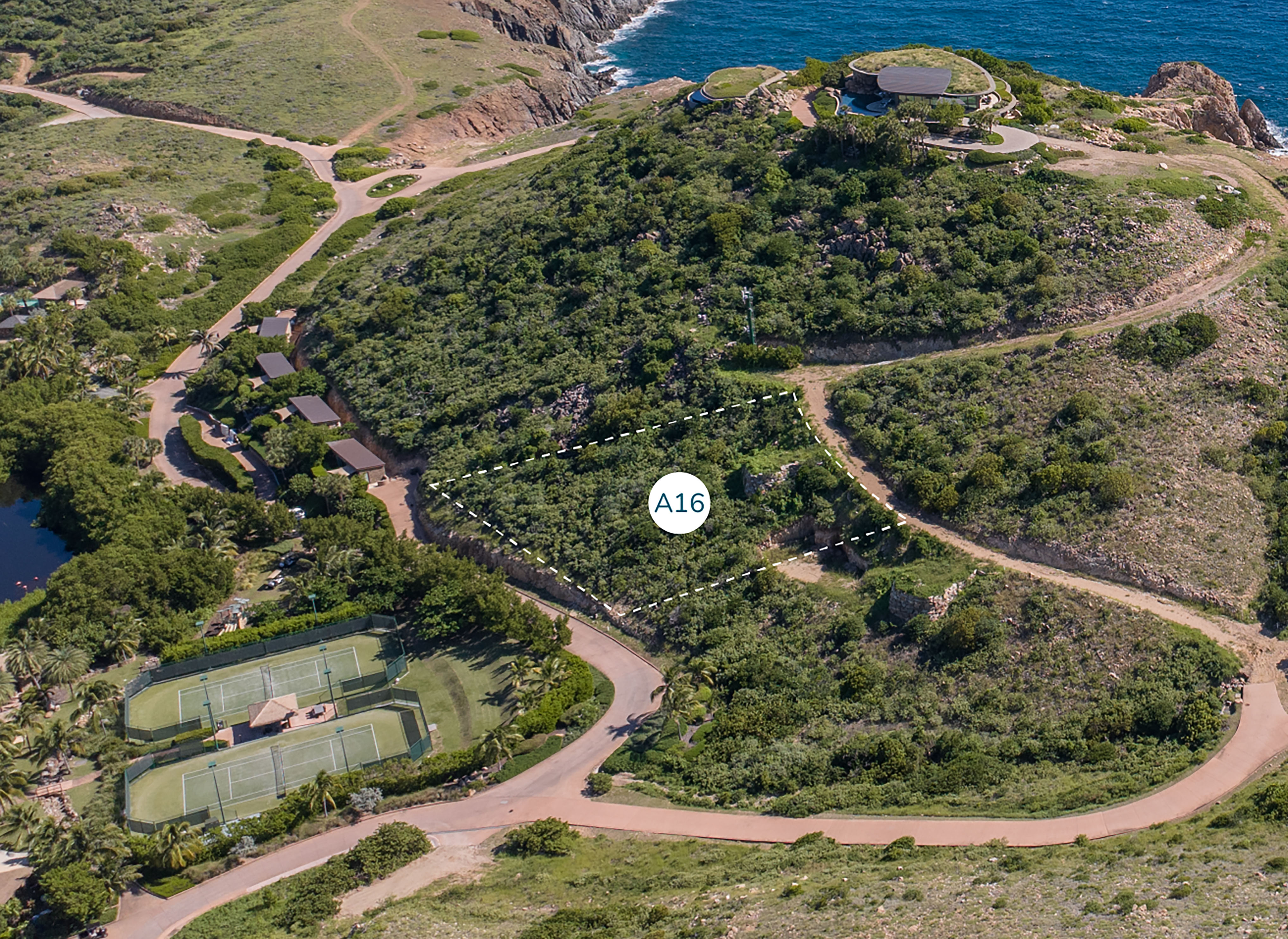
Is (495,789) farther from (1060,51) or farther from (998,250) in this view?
(1060,51)

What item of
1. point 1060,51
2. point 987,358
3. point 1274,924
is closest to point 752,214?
point 987,358

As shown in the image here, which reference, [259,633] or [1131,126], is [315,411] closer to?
[259,633]

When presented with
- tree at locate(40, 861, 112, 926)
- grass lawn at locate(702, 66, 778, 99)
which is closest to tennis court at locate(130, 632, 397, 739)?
tree at locate(40, 861, 112, 926)

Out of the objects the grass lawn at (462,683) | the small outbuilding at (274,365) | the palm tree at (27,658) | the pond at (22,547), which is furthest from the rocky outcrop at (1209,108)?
the pond at (22,547)

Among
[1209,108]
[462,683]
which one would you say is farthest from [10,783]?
[1209,108]

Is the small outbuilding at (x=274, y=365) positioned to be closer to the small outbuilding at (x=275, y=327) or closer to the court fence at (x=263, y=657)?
the small outbuilding at (x=275, y=327)

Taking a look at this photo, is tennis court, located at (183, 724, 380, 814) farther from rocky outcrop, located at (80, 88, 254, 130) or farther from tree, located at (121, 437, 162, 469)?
rocky outcrop, located at (80, 88, 254, 130)
